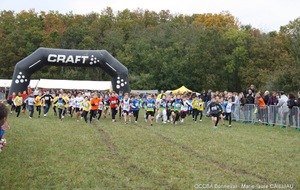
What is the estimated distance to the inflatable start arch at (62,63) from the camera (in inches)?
1197

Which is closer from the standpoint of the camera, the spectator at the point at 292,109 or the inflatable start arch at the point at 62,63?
the spectator at the point at 292,109

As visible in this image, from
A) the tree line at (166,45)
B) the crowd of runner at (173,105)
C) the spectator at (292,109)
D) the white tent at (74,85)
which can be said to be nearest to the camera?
the spectator at (292,109)

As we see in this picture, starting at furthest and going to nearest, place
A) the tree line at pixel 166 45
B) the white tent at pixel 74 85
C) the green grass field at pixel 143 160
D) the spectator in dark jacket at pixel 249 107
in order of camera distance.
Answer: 1. the tree line at pixel 166 45
2. the white tent at pixel 74 85
3. the spectator in dark jacket at pixel 249 107
4. the green grass field at pixel 143 160

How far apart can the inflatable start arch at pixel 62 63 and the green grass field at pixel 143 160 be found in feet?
45.5

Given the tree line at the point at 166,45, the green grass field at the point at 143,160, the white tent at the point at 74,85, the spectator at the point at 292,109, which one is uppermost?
the tree line at the point at 166,45

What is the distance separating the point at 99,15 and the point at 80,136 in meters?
76.0

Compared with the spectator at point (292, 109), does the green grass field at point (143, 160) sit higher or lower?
lower

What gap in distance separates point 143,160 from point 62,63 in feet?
69.6

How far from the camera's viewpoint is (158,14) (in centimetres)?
8925

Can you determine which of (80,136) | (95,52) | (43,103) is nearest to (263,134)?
(80,136)

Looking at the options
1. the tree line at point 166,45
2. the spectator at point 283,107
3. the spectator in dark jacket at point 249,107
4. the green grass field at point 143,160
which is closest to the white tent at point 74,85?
the tree line at point 166,45

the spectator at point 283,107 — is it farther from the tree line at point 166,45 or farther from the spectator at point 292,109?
the tree line at point 166,45

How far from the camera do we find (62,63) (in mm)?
31016

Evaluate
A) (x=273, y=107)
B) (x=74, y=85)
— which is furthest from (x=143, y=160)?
(x=74, y=85)
